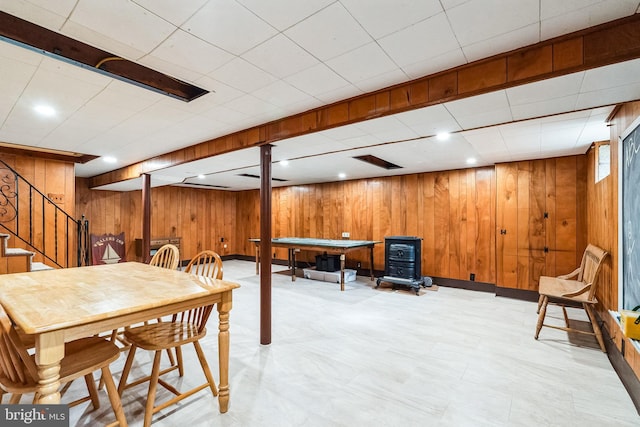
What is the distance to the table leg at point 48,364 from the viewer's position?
1293 millimetres

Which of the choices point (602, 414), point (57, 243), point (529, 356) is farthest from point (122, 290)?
point (57, 243)

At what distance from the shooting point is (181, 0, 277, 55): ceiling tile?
4.63 ft

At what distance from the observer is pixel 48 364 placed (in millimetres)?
1314

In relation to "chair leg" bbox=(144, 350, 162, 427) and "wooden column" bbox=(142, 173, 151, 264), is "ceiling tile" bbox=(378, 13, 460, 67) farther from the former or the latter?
"wooden column" bbox=(142, 173, 151, 264)

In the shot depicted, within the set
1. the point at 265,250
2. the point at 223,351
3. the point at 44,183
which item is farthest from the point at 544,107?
the point at 44,183

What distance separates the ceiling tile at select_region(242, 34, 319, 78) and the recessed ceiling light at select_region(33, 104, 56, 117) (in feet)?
6.97

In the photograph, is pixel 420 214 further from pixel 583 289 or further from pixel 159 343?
pixel 159 343

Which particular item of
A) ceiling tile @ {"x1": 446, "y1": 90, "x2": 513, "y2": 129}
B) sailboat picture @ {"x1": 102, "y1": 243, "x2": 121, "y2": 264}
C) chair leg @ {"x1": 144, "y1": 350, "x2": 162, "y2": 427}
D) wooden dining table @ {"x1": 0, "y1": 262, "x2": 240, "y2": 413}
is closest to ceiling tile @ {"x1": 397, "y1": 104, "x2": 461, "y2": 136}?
ceiling tile @ {"x1": 446, "y1": 90, "x2": 513, "y2": 129}

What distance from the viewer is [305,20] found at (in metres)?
1.50

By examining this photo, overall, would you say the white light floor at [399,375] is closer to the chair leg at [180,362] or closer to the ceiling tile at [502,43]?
the chair leg at [180,362]

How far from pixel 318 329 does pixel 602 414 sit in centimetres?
249

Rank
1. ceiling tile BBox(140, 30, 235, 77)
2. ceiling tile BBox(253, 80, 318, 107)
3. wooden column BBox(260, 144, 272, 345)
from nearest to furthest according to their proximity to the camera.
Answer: ceiling tile BBox(140, 30, 235, 77) → ceiling tile BBox(253, 80, 318, 107) → wooden column BBox(260, 144, 272, 345)

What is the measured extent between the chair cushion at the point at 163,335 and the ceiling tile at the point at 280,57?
185 centimetres

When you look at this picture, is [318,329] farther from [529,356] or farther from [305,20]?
[305,20]
